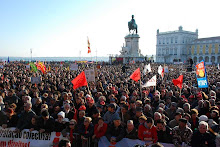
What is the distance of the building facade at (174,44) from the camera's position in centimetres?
9338

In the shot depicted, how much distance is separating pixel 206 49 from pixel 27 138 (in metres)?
90.2

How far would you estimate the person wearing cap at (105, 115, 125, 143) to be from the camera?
17.1 ft

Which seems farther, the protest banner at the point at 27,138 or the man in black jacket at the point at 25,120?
the man in black jacket at the point at 25,120

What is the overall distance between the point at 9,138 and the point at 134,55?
173 ft

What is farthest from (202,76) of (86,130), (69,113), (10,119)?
(10,119)

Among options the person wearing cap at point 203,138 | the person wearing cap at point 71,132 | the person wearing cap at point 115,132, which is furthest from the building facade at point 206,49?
the person wearing cap at point 71,132

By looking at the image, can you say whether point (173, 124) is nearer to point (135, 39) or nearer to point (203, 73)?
point (203, 73)

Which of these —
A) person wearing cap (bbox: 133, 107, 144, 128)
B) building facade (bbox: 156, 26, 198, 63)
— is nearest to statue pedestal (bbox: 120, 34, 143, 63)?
building facade (bbox: 156, 26, 198, 63)

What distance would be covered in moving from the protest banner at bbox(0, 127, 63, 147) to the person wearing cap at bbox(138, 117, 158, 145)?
1.99 m

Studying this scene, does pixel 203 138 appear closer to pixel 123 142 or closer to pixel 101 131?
pixel 123 142

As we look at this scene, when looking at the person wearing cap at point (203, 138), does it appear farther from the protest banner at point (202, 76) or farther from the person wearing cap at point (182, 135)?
the protest banner at point (202, 76)

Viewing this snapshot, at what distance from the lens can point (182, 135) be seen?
4.86m

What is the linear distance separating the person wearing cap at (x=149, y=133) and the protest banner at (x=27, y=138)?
6.54ft

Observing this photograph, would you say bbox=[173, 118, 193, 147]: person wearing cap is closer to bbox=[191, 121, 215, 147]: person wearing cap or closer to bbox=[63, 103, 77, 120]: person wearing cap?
Result: bbox=[191, 121, 215, 147]: person wearing cap
